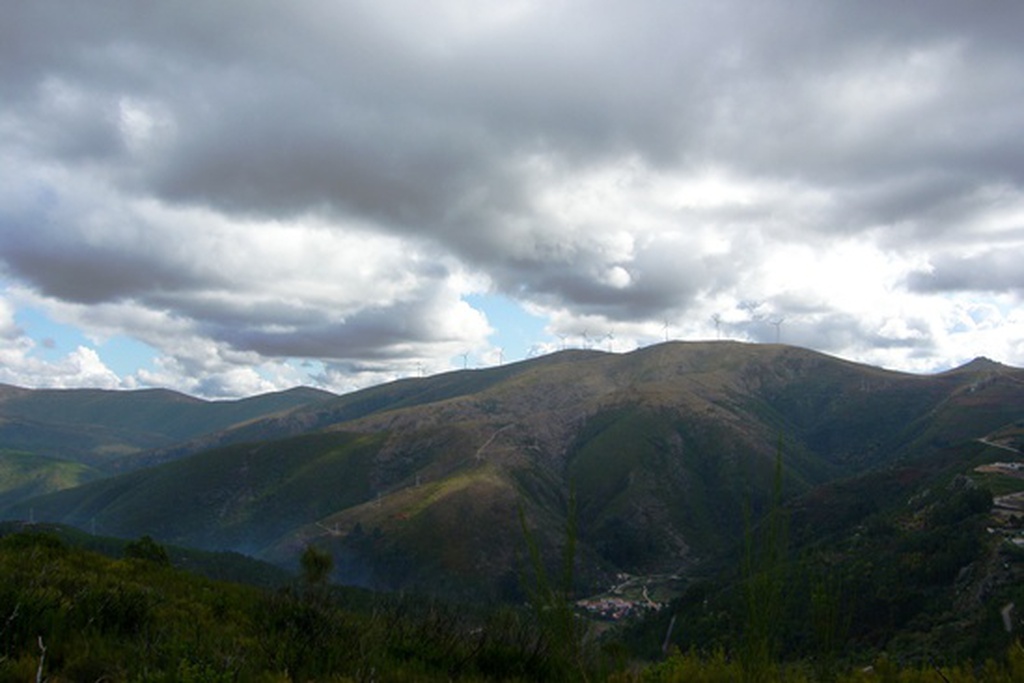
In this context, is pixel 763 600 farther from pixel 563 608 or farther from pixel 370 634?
pixel 370 634

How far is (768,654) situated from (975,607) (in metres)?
124

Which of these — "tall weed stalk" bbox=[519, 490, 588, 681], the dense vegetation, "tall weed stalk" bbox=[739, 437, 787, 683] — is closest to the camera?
"tall weed stalk" bbox=[739, 437, 787, 683]

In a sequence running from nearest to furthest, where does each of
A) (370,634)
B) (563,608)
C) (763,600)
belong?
(763,600) < (563,608) < (370,634)

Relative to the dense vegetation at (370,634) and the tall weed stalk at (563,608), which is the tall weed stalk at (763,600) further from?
the tall weed stalk at (563,608)

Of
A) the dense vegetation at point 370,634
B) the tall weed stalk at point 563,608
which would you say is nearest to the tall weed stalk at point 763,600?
the dense vegetation at point 370,634

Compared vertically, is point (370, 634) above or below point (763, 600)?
below

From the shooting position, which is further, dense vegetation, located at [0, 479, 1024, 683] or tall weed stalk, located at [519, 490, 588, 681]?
dense vegetation, located at [0, 479, 1024, 683]

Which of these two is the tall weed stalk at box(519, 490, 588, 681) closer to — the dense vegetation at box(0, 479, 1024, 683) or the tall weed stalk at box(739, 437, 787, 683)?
the dense vegetation at box(0, 479, 1024, 683)

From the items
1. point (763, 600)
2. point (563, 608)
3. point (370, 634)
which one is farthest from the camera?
point (370, 634)

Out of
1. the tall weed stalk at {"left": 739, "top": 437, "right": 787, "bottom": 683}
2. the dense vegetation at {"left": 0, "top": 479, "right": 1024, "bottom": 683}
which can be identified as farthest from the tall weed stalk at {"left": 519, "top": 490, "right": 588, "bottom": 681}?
the tall weed stalk at {"left": 739, "top": 437, "right": 787, "bottom": 683}

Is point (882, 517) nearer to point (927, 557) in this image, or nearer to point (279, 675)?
point (927, 557)

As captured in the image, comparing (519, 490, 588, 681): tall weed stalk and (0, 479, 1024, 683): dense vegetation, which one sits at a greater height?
(519, 490, 588, 681): tall weed stalk

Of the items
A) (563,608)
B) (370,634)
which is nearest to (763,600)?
(563,608)

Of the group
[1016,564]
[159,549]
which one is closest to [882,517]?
[1016,564]
